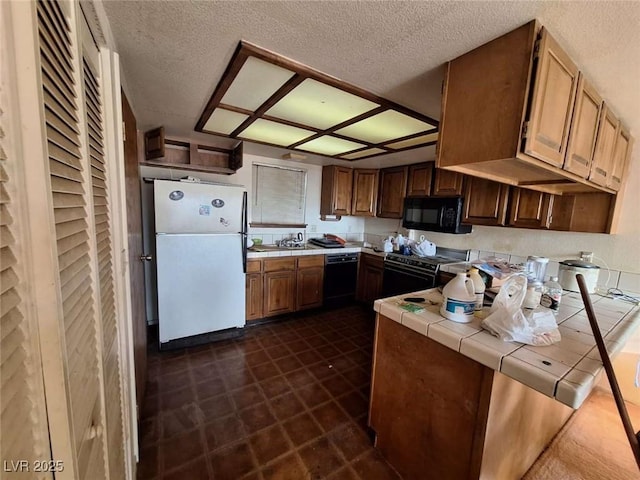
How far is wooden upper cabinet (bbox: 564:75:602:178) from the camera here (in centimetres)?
128

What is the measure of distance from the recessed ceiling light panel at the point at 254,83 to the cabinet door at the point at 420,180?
222 centimetres

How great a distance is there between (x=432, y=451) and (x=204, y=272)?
7.36 feet

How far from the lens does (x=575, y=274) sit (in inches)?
74.1

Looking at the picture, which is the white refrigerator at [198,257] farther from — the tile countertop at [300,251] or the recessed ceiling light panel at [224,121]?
the recessed ceiling light panel at [224,121]

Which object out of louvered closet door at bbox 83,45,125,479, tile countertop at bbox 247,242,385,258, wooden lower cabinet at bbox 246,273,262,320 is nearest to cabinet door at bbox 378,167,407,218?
tile countertop at bbox 247,242,385,258

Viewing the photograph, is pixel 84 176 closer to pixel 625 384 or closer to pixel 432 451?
pixel 432 451

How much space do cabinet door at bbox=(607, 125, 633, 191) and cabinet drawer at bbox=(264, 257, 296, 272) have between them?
2.84 meters

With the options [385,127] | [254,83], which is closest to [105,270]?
[254,83]

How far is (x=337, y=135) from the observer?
7.74 ft

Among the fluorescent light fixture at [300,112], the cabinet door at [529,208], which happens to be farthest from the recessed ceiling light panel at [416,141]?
the cabinet door at [529,208]

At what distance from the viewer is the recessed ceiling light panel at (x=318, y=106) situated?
156cm

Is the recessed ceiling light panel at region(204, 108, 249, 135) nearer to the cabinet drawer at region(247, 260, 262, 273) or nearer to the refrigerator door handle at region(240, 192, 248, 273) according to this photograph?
the refrigerator door handle at region(240, 192, 248, 273)

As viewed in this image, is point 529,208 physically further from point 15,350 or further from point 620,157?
point 15,350

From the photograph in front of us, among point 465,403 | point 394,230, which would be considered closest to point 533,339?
point 465,403
